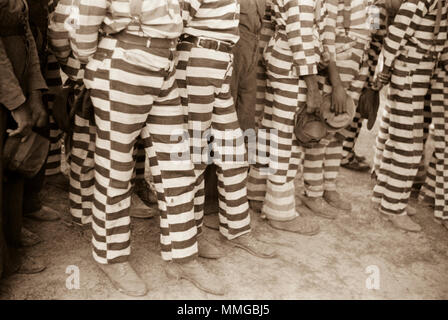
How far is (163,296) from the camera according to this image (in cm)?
287

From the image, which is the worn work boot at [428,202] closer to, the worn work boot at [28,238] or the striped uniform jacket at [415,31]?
the striped uniform jacket at [415,31]

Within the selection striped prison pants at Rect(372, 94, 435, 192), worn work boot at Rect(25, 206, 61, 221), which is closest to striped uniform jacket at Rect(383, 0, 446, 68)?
striped prison pants at Rect(372, 94, 435, 192)

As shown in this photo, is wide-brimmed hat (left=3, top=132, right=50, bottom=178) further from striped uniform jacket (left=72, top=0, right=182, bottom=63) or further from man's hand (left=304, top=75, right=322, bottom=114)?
man's hand (left=304, top=75, right=322, bottom=114)

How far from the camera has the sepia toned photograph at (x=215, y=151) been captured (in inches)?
105

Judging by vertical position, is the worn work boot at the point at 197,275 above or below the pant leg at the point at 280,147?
below

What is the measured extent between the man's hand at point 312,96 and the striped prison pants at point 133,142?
1.07 m

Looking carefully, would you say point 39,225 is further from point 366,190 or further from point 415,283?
point 366,190

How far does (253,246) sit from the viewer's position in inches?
134

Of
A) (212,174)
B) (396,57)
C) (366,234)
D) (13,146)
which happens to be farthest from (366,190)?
(13,146)

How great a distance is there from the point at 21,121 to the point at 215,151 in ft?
3.88

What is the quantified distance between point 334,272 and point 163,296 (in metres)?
1.15

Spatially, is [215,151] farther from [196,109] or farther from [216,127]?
[196,109]

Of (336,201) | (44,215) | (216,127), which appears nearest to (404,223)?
(336,201)

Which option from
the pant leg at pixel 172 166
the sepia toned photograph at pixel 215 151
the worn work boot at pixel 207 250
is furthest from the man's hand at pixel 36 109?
the worn work boot at pixel 207 250
